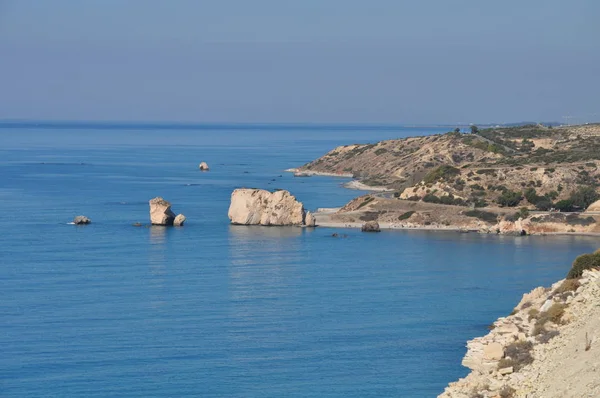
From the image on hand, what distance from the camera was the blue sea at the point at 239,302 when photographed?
3747cm

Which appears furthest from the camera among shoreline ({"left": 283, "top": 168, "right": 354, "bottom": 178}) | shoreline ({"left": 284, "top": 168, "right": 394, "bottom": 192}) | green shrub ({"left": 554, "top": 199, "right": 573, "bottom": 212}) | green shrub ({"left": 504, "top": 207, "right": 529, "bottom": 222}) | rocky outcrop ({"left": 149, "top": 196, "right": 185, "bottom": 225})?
shoreline ({"left": 283, "top": 168, "right": 354, "bottom": 178})

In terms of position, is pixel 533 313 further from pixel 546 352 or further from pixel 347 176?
pixel 347 176

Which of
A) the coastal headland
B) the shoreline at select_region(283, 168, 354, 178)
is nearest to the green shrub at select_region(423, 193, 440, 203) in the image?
the coastal headland

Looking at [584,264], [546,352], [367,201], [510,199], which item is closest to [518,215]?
[510,199]

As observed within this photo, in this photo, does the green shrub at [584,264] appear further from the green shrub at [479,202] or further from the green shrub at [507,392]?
the green shrub at [479,202]

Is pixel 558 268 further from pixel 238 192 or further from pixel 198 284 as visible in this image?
pixel 238 192

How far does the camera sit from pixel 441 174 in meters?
103

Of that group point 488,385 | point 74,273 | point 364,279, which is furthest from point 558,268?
point 488,385

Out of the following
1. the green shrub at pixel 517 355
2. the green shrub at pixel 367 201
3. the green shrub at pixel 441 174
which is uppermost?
the green shrub at pixel 441 174

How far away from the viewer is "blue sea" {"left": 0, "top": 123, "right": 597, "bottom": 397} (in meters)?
37.5

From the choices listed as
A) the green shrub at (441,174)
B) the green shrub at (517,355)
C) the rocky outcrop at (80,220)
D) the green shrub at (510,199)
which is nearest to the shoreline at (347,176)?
the green shrub at (441,174)

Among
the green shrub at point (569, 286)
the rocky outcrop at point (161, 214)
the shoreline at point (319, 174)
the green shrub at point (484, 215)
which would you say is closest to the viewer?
the green shrub at point (569, 286)

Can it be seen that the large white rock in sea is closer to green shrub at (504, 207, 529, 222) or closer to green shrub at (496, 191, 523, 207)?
green shrub at (504, 207, 529, 222)

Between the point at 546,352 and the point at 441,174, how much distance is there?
7246 centimetres
